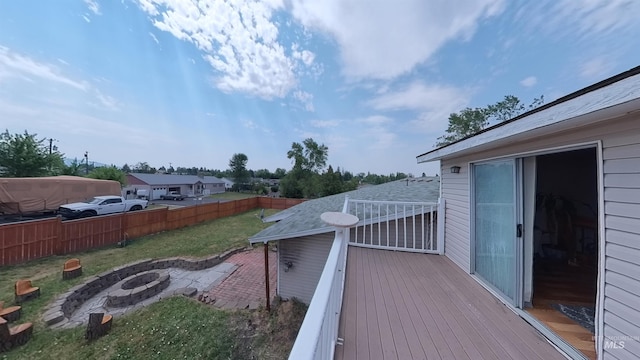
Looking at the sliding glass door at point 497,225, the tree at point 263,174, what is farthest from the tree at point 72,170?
the tree at point 263,174

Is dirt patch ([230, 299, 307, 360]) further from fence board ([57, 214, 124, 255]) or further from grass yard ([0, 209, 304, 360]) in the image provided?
fence board ([57, 214, 124, 255])

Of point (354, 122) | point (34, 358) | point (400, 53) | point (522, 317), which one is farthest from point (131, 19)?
point (522, 317)

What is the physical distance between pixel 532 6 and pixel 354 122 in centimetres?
950

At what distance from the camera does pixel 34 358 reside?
4.37m

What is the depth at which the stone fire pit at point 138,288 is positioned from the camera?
631 cm

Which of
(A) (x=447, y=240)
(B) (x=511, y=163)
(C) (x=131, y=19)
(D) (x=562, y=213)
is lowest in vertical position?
(A) (x=447, y=240)

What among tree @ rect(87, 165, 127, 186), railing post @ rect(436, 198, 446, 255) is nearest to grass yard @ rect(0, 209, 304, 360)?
railing post @ rect(436, 198, 446, 255)

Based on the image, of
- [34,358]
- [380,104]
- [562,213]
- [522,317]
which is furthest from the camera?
[380,104]

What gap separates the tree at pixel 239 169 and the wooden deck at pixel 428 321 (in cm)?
4772

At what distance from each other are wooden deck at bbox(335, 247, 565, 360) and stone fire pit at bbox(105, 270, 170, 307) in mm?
6346

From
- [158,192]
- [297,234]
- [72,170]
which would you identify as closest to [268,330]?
[297,234]

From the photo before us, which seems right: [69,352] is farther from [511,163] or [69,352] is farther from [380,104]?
[380,104]

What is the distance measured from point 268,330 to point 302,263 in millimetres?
1598

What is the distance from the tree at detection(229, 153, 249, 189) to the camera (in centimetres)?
4800
